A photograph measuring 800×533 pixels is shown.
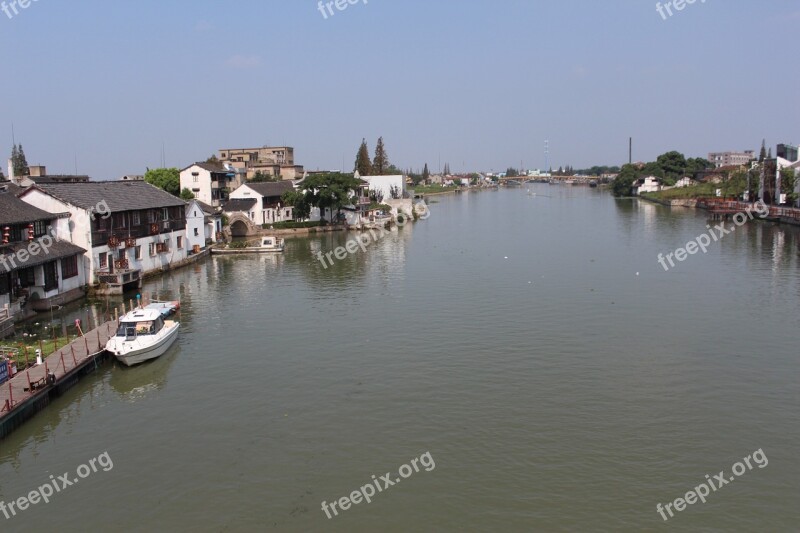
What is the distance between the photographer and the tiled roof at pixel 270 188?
65.1m

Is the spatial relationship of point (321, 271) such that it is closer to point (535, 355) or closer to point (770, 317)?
point (535, 355)

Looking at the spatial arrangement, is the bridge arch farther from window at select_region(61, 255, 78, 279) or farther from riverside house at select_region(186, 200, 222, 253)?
window at select_region(61, 255, 78, 279)

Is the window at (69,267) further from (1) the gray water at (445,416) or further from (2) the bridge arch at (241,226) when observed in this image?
(2) the bridge arch at (241,226)

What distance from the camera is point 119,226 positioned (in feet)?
118

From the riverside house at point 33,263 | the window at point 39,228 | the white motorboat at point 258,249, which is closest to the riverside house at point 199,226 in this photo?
the white motorboat at point 258,249

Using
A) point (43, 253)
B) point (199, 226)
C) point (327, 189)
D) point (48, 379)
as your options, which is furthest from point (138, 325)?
point (327, 189)

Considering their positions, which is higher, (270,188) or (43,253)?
(270,188)

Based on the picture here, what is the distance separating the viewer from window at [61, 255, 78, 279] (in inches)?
1236

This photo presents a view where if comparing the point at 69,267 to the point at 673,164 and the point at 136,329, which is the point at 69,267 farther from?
the point at 673,164

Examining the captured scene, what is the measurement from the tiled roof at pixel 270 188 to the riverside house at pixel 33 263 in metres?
32.8

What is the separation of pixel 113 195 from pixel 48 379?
21.7m

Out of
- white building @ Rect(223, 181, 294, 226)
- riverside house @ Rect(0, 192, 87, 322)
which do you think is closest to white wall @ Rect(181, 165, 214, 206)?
white building @ Rect(223, 181, 294, 226)

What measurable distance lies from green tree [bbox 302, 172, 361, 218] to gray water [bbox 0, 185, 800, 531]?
30.0 metres

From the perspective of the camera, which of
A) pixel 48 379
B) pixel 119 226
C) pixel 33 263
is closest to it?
pixel 48 379
